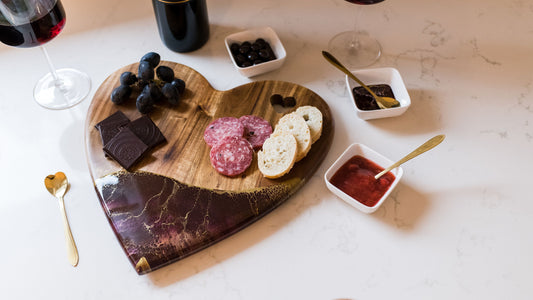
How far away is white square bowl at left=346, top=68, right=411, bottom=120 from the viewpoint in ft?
4.18

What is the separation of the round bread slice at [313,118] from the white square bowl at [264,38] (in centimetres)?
18

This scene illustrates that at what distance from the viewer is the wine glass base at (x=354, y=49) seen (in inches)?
55.5

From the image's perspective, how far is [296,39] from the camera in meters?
1.47

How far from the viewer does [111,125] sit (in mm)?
1262

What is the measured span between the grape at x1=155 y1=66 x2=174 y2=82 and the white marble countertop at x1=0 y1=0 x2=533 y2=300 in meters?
0.13

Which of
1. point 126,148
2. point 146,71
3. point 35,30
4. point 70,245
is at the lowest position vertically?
point 70,245

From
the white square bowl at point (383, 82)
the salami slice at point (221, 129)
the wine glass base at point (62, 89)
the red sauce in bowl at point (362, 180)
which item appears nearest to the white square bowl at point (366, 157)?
the red sauce in bowl at point (362, 180)

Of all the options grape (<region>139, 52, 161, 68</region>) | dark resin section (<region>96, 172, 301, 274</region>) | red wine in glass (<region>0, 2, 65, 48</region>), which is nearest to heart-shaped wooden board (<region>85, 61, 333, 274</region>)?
dark resin section (<region>96, 172, 301, 274</region>)

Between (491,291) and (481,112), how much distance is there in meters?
0.49

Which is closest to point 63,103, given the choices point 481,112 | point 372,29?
point 372,29

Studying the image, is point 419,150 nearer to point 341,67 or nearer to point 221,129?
point 341,67

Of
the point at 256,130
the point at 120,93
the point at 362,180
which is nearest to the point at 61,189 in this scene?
the point at 120,93

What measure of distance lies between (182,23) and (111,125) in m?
0.33

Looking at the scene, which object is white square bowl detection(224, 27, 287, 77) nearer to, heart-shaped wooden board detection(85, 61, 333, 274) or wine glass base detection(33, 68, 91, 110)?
heart-shaped wooden board detection(85, 61, 333, 274)
